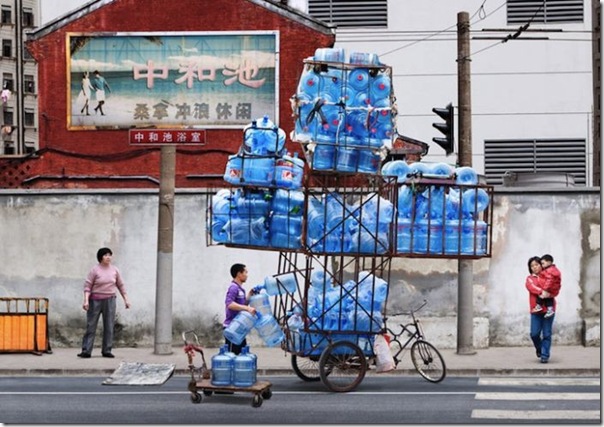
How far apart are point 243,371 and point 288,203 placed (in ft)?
7.53

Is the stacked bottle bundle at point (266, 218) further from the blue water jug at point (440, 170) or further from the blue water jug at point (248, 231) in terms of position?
the blue water jug at point (440, 170)

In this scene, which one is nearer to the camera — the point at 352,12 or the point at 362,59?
the point at 362,59

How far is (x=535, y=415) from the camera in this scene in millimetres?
15680

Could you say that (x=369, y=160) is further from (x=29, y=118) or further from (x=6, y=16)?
(x=6, y=16)

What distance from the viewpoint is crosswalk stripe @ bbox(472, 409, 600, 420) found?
15.4 metres

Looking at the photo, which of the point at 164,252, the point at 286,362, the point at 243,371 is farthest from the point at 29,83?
the point at 243,371

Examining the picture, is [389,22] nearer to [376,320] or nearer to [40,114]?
[40,114]

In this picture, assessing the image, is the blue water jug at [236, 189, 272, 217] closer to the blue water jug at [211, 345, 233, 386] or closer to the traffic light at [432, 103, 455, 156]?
the blue water jug at [211, 345, 233, 386]

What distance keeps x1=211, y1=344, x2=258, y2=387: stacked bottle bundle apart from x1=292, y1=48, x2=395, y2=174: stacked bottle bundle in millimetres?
2623

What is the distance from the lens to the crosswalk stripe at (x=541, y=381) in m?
19.1

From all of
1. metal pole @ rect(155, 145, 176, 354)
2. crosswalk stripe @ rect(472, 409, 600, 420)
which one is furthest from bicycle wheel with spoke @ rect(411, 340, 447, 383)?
metal pole @ rect(155, 145, 176, 354)

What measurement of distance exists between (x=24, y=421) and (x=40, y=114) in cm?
1625

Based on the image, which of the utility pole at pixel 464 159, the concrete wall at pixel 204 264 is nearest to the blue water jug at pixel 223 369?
the utility pole at pixel 464 159

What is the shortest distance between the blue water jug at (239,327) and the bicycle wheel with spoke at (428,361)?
283 centimetres
